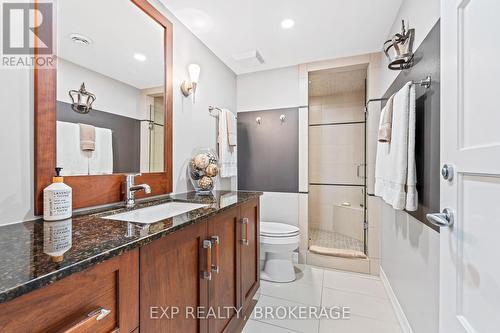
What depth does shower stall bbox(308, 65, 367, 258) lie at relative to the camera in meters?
3.24

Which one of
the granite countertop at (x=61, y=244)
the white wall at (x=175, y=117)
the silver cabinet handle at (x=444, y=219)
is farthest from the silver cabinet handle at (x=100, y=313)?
the silver cabinet handle at (x=444, y=219)

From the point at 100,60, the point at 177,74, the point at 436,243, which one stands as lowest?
the point at 436,243

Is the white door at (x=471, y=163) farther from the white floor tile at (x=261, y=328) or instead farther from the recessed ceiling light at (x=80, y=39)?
the recessed ceiling light at (x=80, y=39)

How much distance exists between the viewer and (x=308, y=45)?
2164mm

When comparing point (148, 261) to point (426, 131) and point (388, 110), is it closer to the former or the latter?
point (426, 131)

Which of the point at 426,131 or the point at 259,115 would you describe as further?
the point at 259,115

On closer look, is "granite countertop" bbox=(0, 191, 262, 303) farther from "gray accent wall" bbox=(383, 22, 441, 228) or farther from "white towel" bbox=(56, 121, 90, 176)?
"gray accent wall" bbox=(383, 22, 441, 228)

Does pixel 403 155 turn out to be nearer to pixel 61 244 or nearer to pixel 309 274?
pixel 309 274

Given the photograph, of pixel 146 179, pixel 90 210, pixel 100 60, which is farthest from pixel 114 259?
pixel 100 60

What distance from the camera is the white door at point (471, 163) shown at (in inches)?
23.3

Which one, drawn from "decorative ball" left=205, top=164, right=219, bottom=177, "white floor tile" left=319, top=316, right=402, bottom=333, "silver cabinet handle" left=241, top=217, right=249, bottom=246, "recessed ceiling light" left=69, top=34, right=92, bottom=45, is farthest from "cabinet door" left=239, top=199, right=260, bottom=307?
"recessed ceiling light" left=69, top=34, right=92, bottom=45

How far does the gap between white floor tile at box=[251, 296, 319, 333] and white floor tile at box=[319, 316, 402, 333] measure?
2.9 inches

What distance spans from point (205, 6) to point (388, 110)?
4.99 feet

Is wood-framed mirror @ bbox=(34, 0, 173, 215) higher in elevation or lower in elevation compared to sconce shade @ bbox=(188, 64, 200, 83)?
lower
